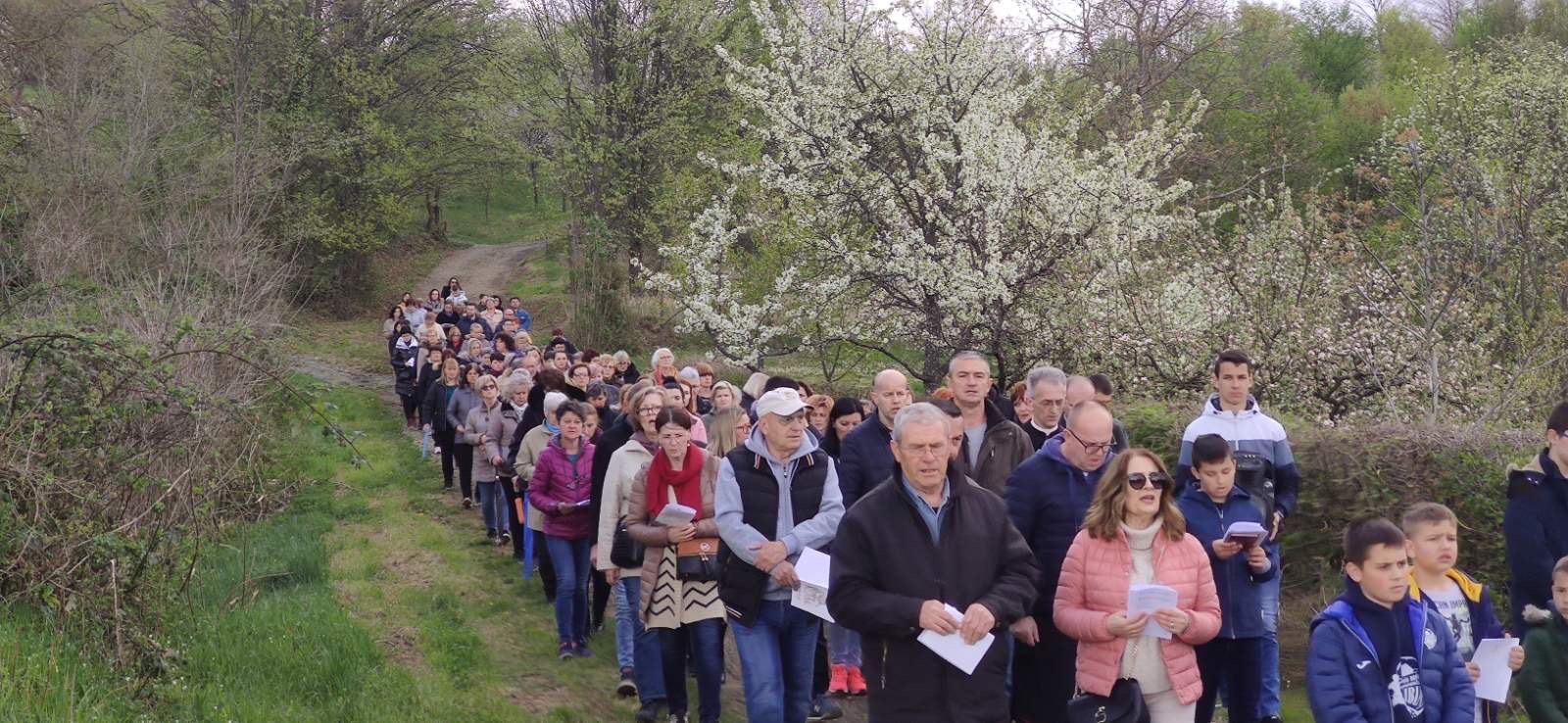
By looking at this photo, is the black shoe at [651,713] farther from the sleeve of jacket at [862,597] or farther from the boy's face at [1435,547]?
the boy's face at [1435,547]

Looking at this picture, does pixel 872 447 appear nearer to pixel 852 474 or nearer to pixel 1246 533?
pixel 852 474

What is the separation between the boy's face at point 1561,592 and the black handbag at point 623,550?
15.3 feet

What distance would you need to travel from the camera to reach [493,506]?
527 inches

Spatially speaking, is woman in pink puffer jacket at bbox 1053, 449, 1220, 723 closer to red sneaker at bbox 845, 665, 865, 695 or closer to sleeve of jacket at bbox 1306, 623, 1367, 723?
sleeve of jacket at bbox 1306, 623, 1367, 723

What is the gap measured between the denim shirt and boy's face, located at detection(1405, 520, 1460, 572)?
193 centimetres

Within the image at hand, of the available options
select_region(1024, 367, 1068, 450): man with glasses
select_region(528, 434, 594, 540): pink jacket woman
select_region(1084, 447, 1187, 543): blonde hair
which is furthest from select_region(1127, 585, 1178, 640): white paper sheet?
select_region(528, 434, 594, 540): pink jacket woman

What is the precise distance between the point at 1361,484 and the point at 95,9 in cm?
2809

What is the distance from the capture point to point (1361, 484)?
9.43 meters

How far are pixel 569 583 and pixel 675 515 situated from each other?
223 centimetres

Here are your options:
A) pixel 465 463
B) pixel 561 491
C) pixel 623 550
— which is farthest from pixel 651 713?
pixel 465 463

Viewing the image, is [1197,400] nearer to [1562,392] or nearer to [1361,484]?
[1562,392]

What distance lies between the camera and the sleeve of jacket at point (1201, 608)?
5.52 meters


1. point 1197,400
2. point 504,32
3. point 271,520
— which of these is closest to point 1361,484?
point 1197,400

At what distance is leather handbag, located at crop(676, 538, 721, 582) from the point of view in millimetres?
7344
